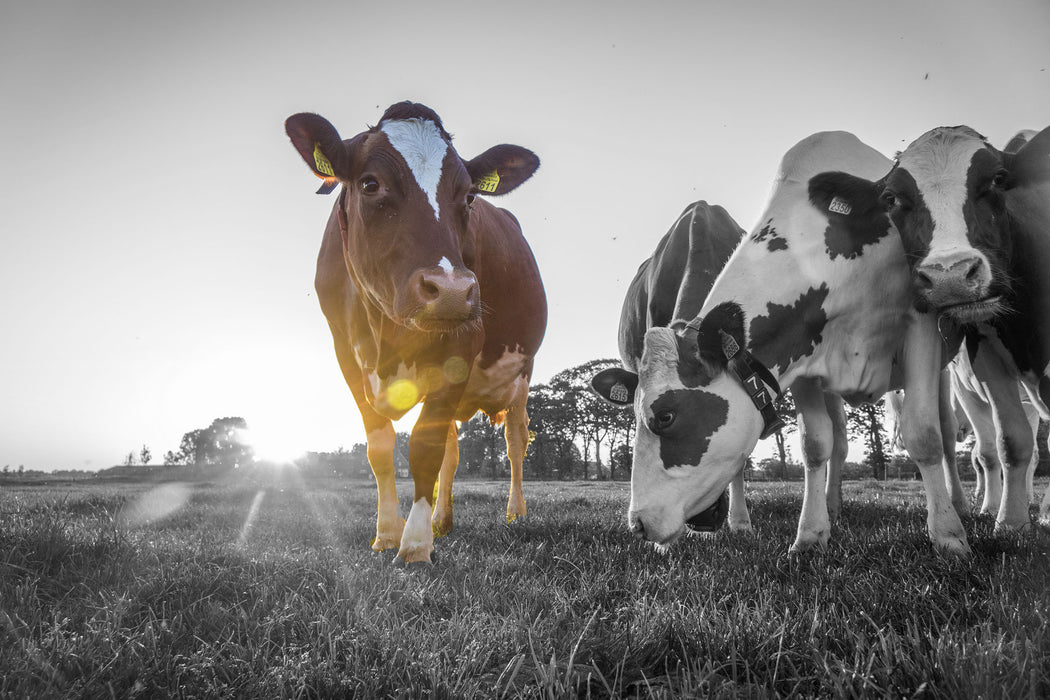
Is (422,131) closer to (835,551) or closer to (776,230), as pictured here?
(776,230)

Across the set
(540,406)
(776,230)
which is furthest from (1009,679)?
(540,406)

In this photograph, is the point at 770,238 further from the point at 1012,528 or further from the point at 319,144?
the point at 319,144

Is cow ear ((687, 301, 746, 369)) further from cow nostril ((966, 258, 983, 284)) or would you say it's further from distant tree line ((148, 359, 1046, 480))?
distant tree line ((148, 359, 1046, 480))

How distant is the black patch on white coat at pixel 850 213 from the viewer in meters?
4.39

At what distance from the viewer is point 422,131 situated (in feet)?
14.1

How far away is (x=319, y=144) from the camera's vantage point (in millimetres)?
4254

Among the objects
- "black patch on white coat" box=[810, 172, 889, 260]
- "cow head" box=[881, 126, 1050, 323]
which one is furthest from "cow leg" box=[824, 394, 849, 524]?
"cow head" box=[881, 126, 1050, 323]

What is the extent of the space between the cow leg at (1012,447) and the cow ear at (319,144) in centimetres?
503

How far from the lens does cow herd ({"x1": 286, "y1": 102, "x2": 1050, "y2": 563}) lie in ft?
12.5

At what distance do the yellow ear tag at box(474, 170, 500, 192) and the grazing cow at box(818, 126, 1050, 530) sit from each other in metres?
2.49

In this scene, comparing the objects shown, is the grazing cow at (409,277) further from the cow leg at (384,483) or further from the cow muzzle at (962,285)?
the cow muzzle at (962,285)

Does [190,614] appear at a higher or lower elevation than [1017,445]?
lower

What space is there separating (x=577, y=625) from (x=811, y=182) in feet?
12.4

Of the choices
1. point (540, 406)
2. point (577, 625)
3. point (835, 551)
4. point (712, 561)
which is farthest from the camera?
point (540, 406)
